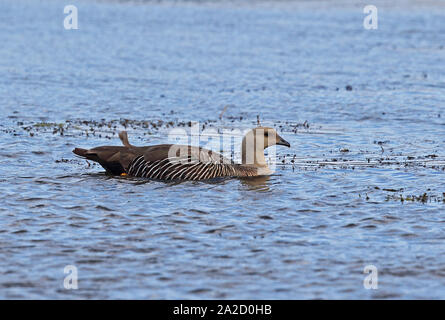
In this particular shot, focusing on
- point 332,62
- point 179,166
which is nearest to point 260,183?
point 179,166

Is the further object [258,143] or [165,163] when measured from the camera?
[258,143]

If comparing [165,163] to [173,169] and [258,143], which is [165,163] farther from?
[258,143]

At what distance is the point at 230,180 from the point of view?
14023 millimetres

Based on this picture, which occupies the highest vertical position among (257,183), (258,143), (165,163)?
(258,143)

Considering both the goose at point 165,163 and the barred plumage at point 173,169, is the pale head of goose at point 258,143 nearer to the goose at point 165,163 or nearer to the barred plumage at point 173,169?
the goose at point 165,163

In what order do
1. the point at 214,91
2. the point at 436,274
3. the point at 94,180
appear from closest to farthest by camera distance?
the point at 436,274 → the point at 94,180 → the point at 214,91

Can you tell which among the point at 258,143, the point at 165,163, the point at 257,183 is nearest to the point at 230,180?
the point at 257,183

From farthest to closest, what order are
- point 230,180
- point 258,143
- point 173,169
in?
point 258,143 → point 230,180 → point 173,169

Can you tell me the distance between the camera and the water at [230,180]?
9.12 metres

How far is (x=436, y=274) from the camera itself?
30.1 ft

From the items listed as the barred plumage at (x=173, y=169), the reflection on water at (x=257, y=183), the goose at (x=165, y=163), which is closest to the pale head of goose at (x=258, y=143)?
the goose at (x=165, y=163)

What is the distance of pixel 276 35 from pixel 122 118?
20592 millimetres

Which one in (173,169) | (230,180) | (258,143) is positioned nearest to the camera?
(173,169)
